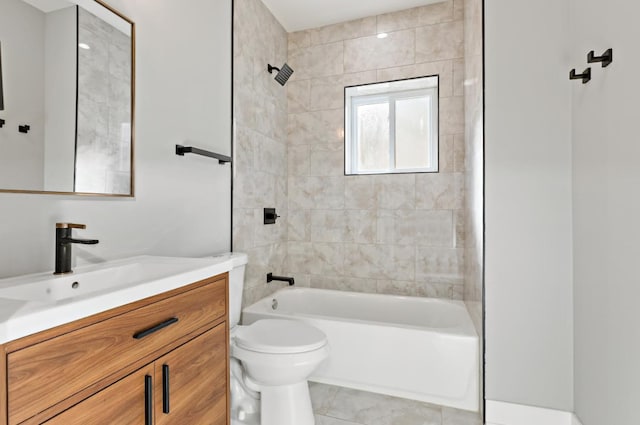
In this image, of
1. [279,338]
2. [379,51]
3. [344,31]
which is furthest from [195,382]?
[344,31]

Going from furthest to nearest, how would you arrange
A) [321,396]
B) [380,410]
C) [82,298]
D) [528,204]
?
[321,396] → [380,410] → [528,204] → [82,298]

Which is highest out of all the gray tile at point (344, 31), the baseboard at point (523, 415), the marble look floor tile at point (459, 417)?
the gray tile at point (344, 31)

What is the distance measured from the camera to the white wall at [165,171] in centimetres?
113

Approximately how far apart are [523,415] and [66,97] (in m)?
2.41

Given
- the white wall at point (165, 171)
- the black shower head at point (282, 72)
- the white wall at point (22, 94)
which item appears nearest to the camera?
the white wall at point (22, 94)

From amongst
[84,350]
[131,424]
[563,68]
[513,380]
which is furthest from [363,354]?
[563,68]

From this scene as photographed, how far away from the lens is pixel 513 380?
1.65 m

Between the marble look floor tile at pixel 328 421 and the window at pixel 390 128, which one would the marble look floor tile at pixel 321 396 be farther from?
the window at pixel 390 128

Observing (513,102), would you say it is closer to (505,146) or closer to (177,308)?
(505,146)

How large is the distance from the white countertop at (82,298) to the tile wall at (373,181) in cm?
171

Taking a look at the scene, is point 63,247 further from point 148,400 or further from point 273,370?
point 273,370

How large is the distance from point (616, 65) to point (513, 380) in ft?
4.69

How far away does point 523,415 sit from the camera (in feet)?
5.35

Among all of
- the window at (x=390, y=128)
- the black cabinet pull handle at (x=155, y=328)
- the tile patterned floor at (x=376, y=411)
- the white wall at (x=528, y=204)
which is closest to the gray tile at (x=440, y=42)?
the window at (x=390, y=128)
